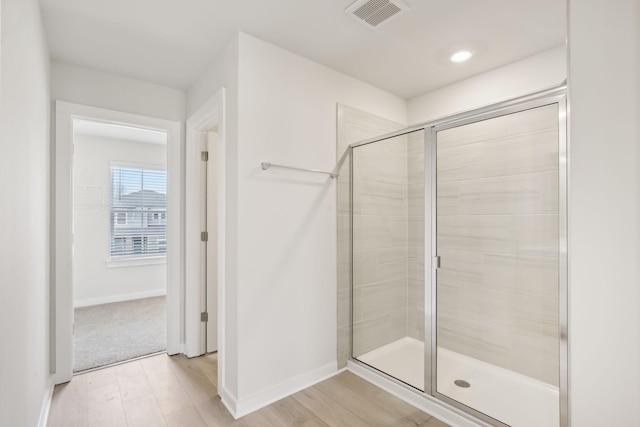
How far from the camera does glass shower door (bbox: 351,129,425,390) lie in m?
2.70

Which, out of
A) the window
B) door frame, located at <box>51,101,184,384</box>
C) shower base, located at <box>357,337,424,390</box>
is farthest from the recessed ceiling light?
the window

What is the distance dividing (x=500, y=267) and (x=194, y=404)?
240cm

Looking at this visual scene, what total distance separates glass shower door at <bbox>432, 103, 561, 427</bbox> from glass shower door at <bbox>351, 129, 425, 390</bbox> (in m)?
0.33

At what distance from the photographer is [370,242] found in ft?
9.16

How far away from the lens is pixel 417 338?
2.84m

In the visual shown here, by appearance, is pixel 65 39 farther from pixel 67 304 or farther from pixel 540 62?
pixel 540 62

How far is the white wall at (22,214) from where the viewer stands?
107cm

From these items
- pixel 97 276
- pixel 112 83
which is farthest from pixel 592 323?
pixel 97 276

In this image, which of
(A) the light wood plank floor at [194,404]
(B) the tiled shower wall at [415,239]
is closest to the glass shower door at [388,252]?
(B) the tiled shower wall at [415,239]

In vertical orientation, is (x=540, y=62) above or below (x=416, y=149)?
above

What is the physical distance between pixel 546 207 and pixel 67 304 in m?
3.52

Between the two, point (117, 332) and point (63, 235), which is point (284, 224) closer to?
point (63, 235)

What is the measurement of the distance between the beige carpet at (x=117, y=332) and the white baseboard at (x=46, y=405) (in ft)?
1.22

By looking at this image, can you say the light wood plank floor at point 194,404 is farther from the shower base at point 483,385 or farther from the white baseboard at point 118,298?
the white baseboard at point 118,298
